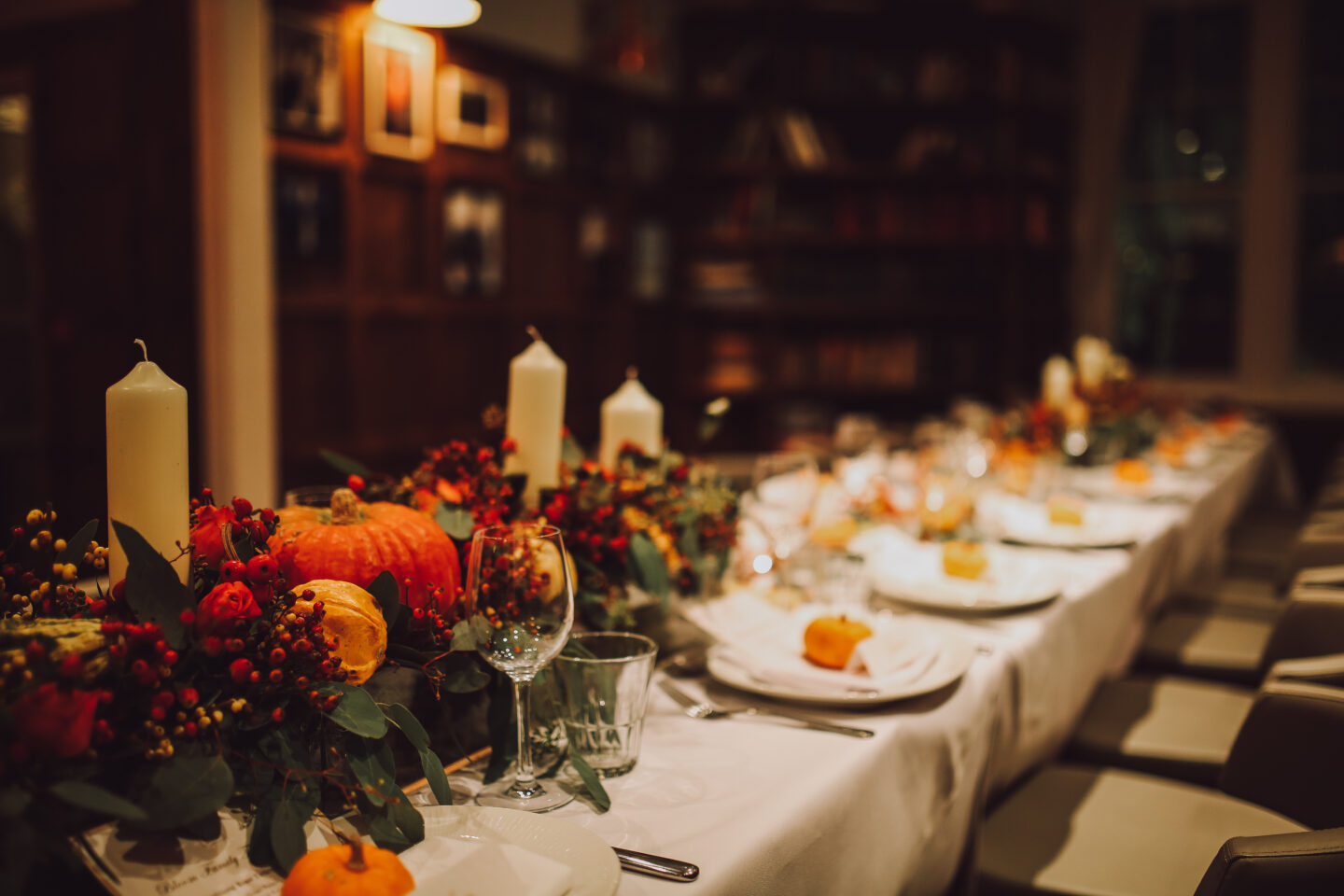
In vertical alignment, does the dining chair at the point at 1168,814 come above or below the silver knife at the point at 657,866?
below

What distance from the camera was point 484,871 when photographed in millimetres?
740

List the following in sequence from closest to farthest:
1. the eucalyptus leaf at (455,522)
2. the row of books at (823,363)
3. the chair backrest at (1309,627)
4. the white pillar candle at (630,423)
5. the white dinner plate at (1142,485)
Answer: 1. the eucalyptus leaf at (455,522)
2. the white pillar candle at (630,423)
3. the chair backrest at (1309,627)
4. the white dinner plate at (1142,485)
5. the row of books at (823,363)

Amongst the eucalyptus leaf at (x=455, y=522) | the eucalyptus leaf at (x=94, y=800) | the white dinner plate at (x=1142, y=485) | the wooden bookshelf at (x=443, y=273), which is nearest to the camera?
the eucalyptus leaf at (x=94, y=800)

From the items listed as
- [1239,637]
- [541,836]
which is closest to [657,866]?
[541,836]

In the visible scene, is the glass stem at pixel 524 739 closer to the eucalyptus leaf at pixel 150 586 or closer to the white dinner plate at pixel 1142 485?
the eucalyptus leaf at pixel 150 586

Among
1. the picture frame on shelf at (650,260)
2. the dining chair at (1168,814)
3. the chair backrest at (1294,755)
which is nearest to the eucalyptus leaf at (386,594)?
the dining chair at (1168,814)

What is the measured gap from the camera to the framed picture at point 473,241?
15.4 feet

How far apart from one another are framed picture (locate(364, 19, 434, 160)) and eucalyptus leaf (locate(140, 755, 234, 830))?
154 inches

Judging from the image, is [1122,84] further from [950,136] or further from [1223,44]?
[950,136]

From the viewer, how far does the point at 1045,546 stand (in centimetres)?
213

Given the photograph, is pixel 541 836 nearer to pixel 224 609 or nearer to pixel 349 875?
pixel 349 875

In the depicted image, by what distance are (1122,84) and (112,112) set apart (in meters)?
5.65

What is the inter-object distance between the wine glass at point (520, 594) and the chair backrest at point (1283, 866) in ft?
2.00

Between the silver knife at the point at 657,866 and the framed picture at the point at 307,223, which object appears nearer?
the silver knife at the point at 657,866
